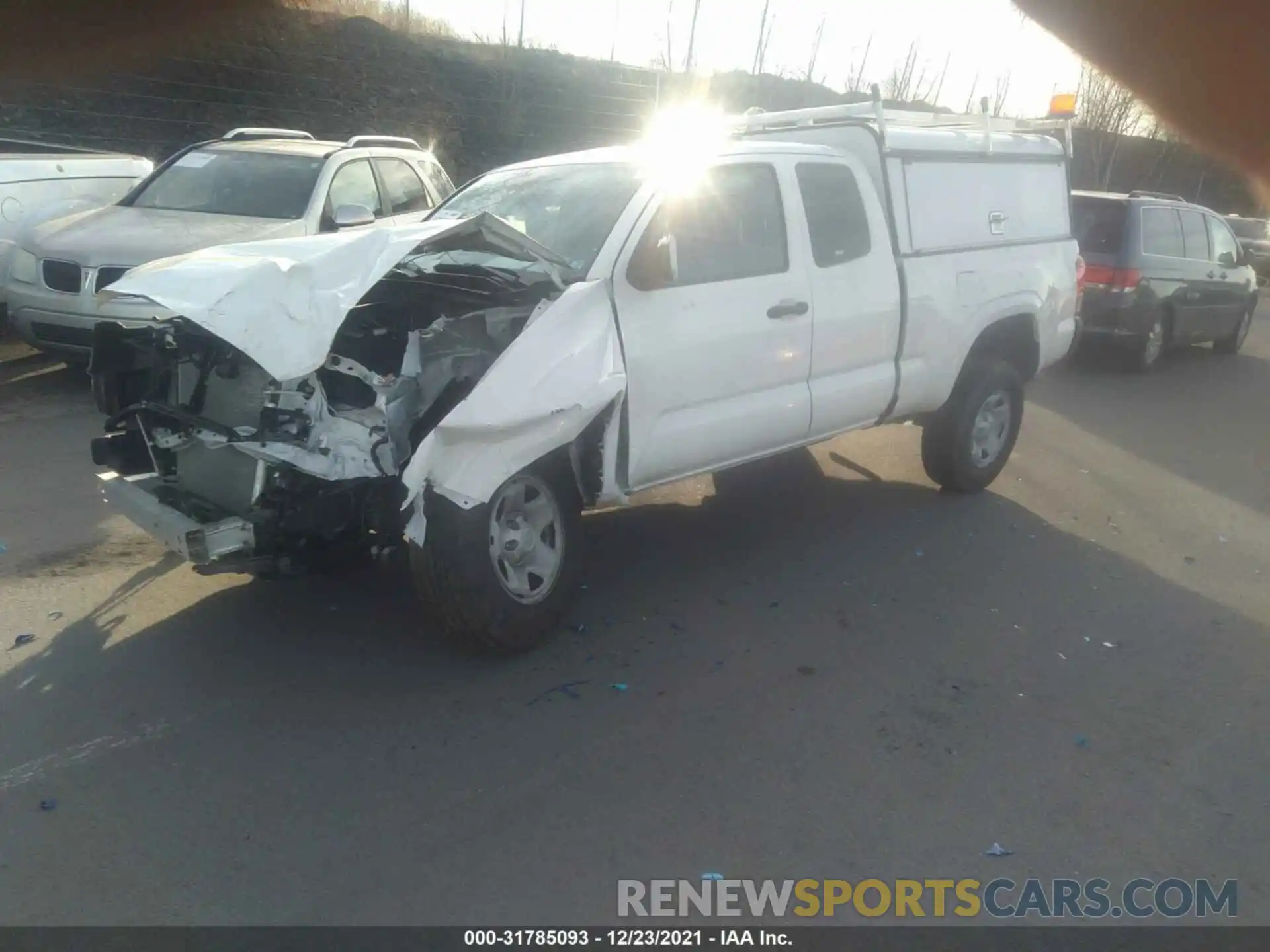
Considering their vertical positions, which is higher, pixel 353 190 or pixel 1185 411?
pixel 353 190

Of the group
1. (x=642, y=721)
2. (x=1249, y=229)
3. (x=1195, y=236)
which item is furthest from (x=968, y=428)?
(x=1249, y=229)

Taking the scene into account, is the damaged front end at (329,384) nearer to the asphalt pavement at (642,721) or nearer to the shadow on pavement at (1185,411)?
the asphalt pavement at (642,721)

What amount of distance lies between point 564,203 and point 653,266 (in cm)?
87

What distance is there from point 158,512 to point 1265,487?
24.5 feet

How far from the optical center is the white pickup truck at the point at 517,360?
4.07m

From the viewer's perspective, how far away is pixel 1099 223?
1165 centimetres

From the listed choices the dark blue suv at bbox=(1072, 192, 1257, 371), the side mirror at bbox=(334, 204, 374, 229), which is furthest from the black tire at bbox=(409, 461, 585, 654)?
the dark blue suv at bbox=(1072, 192, 1257, 371)

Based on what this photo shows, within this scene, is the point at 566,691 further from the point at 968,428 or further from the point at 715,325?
the point at 968,428

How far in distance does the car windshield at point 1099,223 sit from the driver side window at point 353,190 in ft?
23.8

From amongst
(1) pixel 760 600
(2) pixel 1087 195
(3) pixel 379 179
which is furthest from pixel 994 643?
(2) pixel 1087 195

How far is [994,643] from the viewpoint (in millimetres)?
4922

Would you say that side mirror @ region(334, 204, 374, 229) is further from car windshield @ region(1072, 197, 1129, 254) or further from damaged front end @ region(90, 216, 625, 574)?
car windshield @ region(1072, 197, 1129, 254)

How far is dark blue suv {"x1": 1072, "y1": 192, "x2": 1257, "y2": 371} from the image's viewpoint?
37.5 feet
